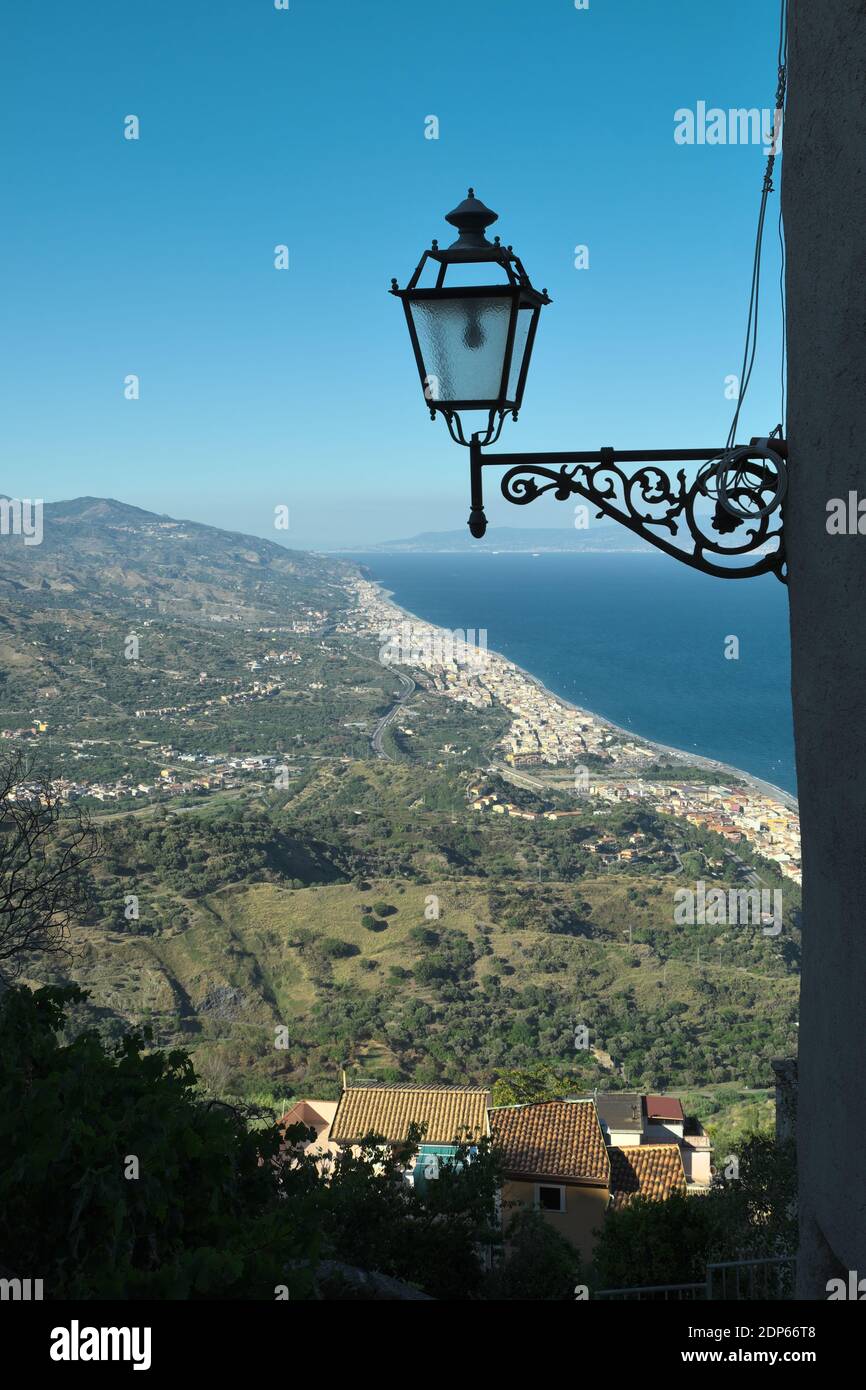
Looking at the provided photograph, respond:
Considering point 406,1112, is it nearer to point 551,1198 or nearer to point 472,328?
point 551,1198

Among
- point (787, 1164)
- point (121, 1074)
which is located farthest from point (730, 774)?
point (121, 1074)

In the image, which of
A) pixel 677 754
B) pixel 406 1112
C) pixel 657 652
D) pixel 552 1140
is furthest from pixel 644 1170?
pixel 657 652

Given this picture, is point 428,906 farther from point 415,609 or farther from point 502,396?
point 415,609

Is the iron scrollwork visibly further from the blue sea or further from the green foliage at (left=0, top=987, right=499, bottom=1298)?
the blue sea

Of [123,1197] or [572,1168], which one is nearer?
[123,1197]

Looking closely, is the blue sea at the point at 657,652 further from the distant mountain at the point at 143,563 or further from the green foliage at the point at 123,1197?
the green foliage at the point at 123,1197
